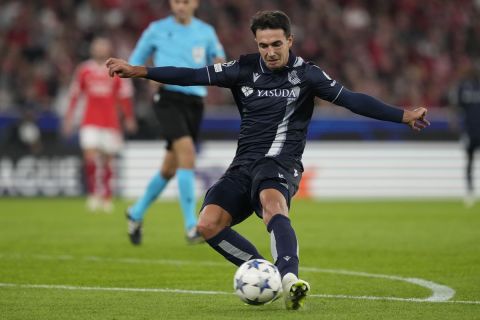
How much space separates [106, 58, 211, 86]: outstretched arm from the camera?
6.50 m

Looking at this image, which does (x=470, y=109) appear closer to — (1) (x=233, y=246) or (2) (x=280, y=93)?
(2) (x=280, y=93)

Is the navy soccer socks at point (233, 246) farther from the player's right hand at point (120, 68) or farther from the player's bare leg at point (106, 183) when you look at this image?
the player's bare leg at point (106, 183)

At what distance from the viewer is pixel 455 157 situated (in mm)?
19844

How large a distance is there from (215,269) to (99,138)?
8.31 meters

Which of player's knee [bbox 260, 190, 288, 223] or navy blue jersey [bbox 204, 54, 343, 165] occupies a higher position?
navy blue jersey [bbox 204, 54, 343, 165]

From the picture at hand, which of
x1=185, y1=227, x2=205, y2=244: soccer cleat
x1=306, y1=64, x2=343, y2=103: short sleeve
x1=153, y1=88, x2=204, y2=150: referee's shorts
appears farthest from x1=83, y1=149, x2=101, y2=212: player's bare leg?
x1=306, y1=64, x2=343, y2=103: short sleeve

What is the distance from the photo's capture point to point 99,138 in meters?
16.5

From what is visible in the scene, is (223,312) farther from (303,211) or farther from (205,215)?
(303,211)

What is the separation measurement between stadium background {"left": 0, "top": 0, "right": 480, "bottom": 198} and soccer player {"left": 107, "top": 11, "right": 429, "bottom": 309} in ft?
39.2

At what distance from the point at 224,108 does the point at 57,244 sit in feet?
32.2

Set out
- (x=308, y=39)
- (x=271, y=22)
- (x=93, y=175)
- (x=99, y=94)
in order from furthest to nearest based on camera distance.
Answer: (x=308, y=39) → (x=93, y=175) → (x=99, y=94) → (x=271, y=22)

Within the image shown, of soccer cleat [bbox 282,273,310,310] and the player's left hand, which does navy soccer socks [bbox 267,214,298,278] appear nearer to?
soccer cleat [bbox 282,273,310,310]

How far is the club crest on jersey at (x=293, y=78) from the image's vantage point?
22.1 feet

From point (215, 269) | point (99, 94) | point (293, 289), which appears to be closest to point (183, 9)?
point (215, 269)
